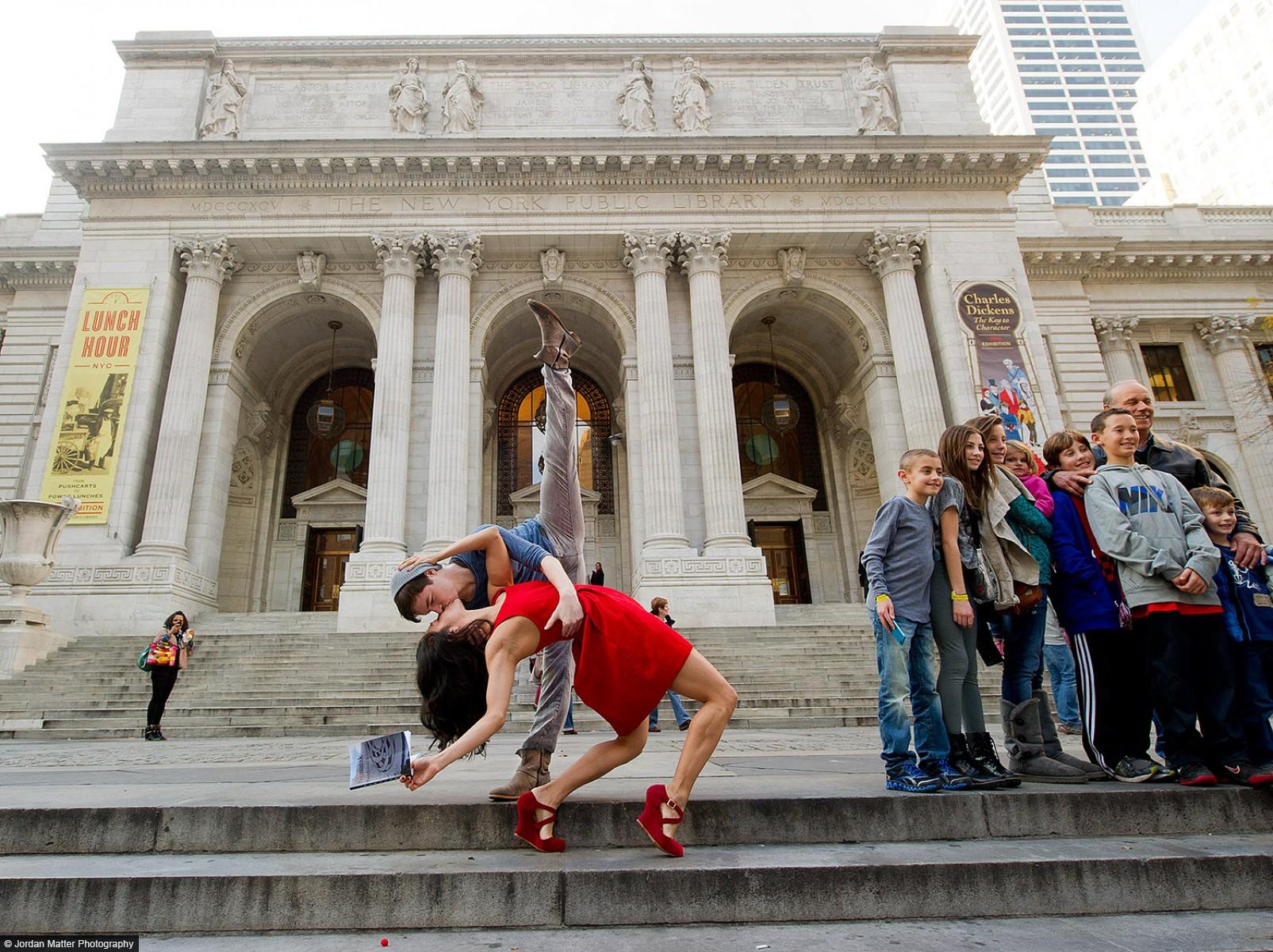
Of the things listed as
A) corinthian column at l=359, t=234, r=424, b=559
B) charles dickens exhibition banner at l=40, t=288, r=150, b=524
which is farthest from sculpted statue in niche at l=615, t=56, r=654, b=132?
charles dickens exhibition banner at l=40, t=288, r=150, b=524

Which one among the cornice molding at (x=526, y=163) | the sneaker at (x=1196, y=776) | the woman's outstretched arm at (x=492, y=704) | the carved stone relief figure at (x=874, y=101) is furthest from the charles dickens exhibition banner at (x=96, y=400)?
the sneaker at (x=1196, y=776)

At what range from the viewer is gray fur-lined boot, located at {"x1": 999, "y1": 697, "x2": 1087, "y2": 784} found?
4.14 meters

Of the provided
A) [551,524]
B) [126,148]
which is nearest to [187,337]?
[126,148]

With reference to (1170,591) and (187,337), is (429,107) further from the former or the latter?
(1170,591)

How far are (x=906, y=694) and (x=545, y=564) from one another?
2.36 m

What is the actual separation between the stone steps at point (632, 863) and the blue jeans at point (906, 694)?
466 mm

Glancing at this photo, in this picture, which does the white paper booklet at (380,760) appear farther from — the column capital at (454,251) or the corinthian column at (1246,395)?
the corinthian column at (1246,395)

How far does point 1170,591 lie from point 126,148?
24.4m

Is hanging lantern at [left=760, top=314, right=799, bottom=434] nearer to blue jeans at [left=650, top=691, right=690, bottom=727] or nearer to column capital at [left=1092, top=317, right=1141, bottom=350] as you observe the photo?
column capital at [left=1092, top=317, right=1141, bottom=350]

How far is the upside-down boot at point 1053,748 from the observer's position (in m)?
4.13

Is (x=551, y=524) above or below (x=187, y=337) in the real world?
below

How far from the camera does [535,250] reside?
2095cm

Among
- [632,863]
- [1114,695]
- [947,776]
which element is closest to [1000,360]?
[1114,695]

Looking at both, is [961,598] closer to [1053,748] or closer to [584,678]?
[1053,748]
